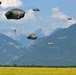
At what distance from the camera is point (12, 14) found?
41.3 m

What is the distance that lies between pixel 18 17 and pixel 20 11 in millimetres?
1236

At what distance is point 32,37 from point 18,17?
75.6 ft

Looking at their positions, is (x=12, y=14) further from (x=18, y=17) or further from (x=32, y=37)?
(x=32, y=37)

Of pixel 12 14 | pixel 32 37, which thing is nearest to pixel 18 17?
pixel 12 14

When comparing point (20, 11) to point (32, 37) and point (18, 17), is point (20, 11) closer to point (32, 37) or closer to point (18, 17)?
point (18, 17)

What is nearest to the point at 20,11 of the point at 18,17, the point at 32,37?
the point at 18,17

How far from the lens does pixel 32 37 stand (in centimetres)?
6444

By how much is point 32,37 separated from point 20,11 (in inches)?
876

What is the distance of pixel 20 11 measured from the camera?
42469 mm

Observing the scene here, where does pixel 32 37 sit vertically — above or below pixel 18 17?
below

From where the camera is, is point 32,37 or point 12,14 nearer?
→ point 12,14

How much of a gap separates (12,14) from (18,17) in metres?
→ 0.85

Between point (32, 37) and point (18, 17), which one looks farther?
point (32, 37)

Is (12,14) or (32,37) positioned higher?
(12,14)
